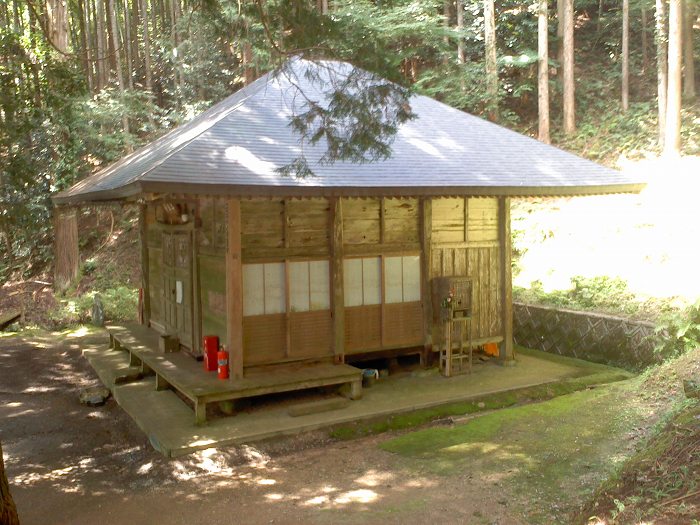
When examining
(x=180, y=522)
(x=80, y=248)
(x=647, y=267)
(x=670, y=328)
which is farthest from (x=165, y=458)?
(x=80, y=248)

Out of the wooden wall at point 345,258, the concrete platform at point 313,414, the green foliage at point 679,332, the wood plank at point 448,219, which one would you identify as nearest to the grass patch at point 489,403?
the concrete platform at point 313,414

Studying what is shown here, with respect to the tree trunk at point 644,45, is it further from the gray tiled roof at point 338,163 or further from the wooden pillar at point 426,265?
the wooden pillar at point 426,265

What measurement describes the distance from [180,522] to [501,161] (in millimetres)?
6936

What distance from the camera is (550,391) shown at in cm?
875

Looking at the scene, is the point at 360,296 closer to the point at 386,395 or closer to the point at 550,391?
the point at 386,395

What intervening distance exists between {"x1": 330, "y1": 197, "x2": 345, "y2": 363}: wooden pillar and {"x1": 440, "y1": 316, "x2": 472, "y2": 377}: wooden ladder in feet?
5.38

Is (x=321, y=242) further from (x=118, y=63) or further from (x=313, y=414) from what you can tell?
(x=118, y=63)

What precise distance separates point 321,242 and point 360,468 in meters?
3.43

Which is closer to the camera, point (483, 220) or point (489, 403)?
point (489, 403)

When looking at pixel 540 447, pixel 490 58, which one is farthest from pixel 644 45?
pixel 540 447

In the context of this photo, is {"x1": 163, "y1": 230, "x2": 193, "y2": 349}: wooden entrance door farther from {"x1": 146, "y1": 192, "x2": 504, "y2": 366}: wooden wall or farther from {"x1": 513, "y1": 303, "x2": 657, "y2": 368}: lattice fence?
{"x1": 513, "y1": 303, "x2": 657, "y2": 368}: lattice fence

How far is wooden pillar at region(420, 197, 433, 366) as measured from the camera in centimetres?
926

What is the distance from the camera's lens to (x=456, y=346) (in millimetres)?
9625

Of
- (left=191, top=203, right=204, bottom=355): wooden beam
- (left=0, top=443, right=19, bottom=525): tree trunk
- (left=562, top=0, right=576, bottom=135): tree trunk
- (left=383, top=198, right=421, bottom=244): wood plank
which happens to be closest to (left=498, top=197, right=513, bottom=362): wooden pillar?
(left=383, top=198, right=421, bottom=244): wood plank
